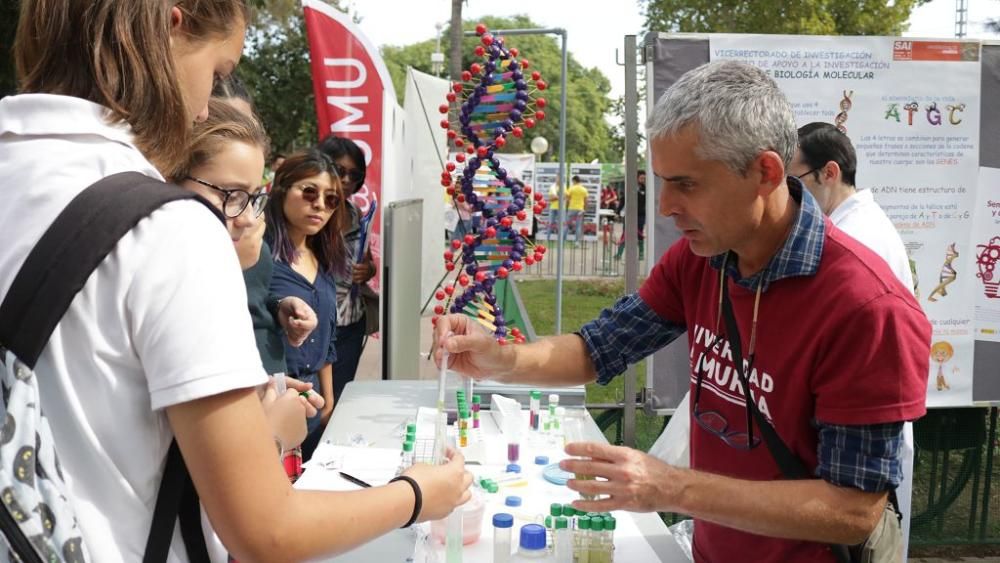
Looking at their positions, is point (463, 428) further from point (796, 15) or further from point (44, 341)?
point (796, 15)

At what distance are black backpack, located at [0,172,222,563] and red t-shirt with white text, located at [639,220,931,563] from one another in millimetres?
1162

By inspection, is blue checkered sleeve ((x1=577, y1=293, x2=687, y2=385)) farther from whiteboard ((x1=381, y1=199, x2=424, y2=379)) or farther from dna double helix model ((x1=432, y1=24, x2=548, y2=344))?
whiteboard ((x1=381, y1=199, x2=424, y2=379))

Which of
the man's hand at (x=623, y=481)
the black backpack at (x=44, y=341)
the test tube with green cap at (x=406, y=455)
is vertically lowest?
the test tube with green cap at (x=406, y=455)

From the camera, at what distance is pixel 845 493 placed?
4.89 feet

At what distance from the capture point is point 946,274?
13.5 ft

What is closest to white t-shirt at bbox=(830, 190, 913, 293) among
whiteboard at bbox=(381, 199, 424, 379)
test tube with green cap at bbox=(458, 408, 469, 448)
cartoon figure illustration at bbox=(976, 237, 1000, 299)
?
cartoon figure illustration at bbox=(976, 237, 1000, 299)

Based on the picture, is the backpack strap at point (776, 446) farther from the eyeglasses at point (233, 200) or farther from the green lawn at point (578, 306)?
the green lawn at point (578, 306)

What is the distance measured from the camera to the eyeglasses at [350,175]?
464 cm

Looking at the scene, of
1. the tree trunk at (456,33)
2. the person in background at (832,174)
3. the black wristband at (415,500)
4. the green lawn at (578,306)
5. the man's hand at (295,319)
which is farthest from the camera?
the tree trunk at (456,33)

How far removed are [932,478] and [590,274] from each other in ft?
38.2

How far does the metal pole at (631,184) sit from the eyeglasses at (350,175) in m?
1.75

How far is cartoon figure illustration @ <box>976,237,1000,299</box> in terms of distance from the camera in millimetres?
4113

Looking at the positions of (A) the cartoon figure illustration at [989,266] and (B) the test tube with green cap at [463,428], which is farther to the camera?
(A) the cartoon figure illustration at [989,266]

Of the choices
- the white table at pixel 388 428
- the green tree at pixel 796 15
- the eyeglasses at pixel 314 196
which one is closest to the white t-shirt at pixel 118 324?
the white table at pixel 388 428
